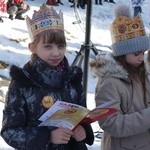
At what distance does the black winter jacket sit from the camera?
2.24 m

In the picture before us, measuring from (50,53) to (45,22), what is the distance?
219mm

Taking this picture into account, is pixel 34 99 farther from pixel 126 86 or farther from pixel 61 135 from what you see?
pixel 126 86

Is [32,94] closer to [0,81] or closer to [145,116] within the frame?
[145,116]

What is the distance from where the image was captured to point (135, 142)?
2740 millimetres

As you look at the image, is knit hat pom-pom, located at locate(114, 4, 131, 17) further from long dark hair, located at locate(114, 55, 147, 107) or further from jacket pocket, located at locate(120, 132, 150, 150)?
jacket pocket, located at locate(120, 132, 150, 150)

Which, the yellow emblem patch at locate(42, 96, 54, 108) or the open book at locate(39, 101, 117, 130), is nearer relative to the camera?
the open book at locate(39, 101, 117, 130)

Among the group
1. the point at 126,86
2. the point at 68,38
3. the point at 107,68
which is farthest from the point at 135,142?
the point at 68,38

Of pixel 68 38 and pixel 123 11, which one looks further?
pixel 68 38

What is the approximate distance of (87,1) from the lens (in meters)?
3.97

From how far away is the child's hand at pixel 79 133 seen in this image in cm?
228

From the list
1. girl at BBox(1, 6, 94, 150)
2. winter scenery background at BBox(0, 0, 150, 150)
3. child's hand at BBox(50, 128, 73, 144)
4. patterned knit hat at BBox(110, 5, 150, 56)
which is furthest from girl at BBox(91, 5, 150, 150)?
winter scenery background at BBox(0, 0, 150, 150)

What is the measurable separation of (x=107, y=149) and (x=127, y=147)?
0.53 ft

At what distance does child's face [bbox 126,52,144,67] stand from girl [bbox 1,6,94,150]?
0.41 metres

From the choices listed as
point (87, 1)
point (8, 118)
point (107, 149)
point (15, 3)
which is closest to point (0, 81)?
point (87, 1)
